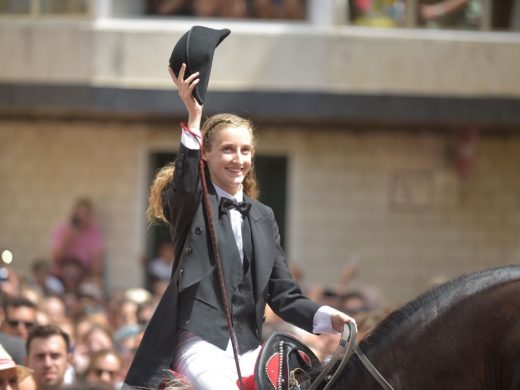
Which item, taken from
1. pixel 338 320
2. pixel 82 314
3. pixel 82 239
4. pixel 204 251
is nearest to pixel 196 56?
pixel 204 251

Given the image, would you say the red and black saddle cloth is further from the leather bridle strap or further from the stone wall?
the stone wall

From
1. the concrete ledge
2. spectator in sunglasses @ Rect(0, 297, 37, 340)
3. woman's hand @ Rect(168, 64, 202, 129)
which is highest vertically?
woman's hand @ Rect(168, 64, 202, 129)

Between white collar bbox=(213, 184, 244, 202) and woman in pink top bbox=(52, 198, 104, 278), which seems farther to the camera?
woman in pink top bbox=(52, 198, 104, 278)

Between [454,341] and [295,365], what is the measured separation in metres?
0.74

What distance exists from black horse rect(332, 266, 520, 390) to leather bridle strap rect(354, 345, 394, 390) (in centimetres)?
2

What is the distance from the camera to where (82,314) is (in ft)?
43.9

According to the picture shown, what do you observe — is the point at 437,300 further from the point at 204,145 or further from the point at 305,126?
the point at 305,126

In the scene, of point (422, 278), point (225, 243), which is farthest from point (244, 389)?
point (422, 278)

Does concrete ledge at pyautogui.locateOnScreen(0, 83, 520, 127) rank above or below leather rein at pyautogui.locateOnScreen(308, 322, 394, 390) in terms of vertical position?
below

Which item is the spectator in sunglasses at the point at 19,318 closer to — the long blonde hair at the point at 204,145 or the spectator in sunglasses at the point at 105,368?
the spectator in sunglasses at the point at 105,368

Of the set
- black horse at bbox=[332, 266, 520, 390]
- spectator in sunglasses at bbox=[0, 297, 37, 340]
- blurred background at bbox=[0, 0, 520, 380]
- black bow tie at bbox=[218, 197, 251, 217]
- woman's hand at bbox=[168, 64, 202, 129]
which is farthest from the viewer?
blurred background at bbox=[0, 0, 520, 380]

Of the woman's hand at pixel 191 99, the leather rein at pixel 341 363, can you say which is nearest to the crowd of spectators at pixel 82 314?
the leather rein at pixel 341 363

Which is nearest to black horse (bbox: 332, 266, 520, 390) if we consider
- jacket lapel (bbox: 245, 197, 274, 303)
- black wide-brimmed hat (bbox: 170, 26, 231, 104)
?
jacket lapel (bbox: 245, 197, 274, 303)

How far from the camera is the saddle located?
16.7 ft
